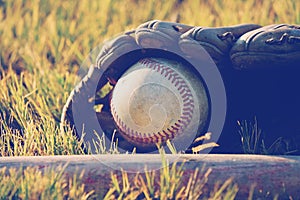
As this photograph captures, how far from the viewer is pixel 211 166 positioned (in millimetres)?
2938

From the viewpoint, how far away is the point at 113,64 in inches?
151

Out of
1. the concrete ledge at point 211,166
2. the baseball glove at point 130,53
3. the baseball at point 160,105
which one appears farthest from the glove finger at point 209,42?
the concrete ledge at point 211,166

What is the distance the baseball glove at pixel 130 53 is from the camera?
11.7ft

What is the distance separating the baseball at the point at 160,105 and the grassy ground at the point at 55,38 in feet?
0.95

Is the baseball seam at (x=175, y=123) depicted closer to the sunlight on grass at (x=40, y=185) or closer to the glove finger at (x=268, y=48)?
the glove finger at (x=268, y=48)

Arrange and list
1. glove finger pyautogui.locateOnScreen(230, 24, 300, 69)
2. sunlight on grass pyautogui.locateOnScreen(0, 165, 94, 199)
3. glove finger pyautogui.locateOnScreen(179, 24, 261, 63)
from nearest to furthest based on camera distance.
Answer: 1. sunlight on grass pyautogui.locateOnScreen(0, 165, 94, 199)
2. glove finger pyautogui.locateOnScreen(230, 24, 300, 69)
3. glove finger pyautogui.locateOnScreen(179, 24, 261, 63)

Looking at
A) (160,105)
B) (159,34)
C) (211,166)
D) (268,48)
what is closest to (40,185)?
(211,166)

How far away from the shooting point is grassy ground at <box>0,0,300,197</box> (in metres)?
3.72

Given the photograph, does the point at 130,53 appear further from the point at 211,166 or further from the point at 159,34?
the point at 211,166

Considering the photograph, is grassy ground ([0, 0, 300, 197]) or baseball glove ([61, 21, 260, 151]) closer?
baseball glove ([61, 21, 260, 151])

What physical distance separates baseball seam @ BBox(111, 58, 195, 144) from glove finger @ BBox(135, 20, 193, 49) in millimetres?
108

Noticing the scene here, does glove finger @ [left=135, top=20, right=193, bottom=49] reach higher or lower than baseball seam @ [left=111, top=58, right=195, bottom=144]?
higher

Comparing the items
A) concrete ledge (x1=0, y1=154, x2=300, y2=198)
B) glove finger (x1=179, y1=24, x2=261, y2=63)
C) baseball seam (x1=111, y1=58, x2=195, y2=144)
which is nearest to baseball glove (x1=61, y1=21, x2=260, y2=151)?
glove finger (x1=179, y1=24, x2=261, y2=63)

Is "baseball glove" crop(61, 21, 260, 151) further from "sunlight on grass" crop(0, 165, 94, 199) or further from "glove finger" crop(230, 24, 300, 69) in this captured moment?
"sunlight on grass" crop(0, 165, 94, 199)
